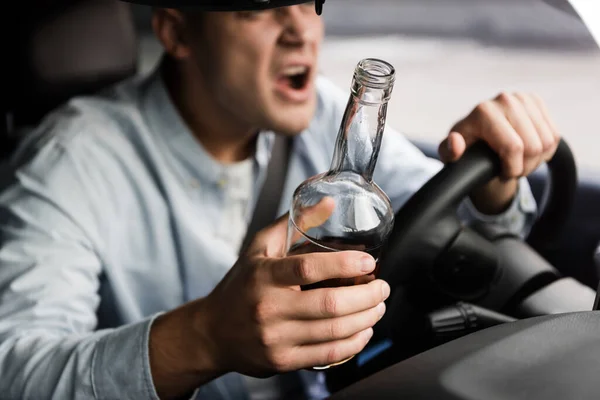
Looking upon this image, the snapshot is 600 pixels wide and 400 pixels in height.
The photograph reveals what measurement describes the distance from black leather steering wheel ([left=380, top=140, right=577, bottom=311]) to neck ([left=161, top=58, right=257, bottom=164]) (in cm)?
51

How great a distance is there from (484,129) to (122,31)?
0.85 m

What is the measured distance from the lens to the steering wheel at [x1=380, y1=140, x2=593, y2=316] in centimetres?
88

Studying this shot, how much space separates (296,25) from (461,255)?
45 centimetres

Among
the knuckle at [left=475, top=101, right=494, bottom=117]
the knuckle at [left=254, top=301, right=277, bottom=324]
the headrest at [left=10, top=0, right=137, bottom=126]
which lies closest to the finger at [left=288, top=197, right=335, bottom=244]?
the knuckle at [left=254, top=301, right=277, bottom=324]

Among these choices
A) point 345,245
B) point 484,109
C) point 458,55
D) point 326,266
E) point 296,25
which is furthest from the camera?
point 458,55

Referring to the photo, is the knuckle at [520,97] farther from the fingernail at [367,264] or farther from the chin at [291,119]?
the fingernail at [367,264]

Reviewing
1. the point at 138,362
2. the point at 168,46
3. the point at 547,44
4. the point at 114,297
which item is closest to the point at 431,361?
the point at 138,362

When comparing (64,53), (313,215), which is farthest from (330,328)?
(64,53)

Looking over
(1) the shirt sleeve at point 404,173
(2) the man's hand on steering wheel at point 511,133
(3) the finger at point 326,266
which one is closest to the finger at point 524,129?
(2) the man's hand on steering wheel at point 511,133

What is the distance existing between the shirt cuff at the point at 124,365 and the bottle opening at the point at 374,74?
1.21 feet

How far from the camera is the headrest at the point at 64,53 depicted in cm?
142

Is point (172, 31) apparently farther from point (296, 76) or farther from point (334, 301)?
point (334, 301)

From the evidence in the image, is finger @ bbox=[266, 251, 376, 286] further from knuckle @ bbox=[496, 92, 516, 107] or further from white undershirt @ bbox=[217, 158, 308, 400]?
white undershirt @ bbox=[217, 158, 308, 400]

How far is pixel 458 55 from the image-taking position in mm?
2924
